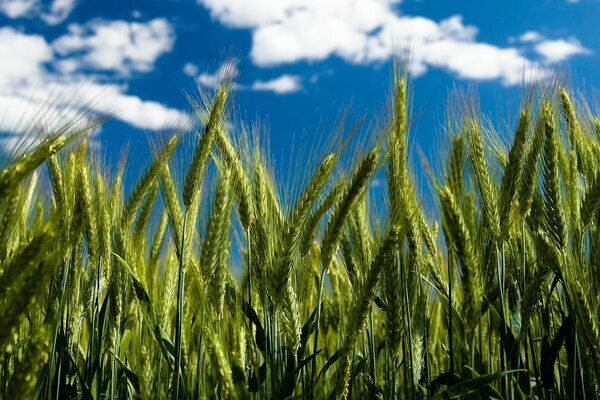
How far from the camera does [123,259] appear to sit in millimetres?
3055

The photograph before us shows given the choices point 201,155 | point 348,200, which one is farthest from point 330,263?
point 201,155

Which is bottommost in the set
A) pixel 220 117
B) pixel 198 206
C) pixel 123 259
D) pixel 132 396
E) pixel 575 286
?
pixel 132 396

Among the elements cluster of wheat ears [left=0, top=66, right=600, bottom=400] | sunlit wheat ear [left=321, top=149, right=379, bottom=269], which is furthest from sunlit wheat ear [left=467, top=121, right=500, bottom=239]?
sunlit wheat ear [left=321, top=149, right=379, bottom=269]

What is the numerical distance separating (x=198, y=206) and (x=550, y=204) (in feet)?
4.77

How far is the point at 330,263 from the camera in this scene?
272 centimetres

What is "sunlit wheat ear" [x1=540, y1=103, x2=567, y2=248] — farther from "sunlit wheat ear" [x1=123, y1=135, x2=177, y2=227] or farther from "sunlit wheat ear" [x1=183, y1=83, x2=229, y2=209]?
"sunlit wheat ear" [x1=123, y1=135, x2=177, y2=227]

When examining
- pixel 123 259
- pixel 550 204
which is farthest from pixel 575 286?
pixel 123 259

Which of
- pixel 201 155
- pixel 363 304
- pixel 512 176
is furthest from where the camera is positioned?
pixel 201 155

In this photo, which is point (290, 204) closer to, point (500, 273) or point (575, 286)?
point (500, 273)

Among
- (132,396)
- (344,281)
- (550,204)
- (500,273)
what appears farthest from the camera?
(344,281)

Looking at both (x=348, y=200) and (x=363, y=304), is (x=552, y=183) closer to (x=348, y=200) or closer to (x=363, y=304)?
(x=348, y=200)

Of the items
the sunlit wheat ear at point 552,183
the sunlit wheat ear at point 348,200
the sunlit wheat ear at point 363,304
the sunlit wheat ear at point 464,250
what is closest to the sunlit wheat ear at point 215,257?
the sunlit wheat ear at point 348,200

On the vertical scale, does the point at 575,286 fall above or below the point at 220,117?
below

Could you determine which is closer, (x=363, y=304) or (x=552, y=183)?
(x=363, y=304)
